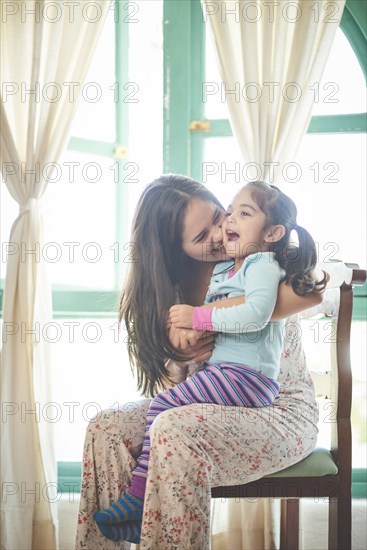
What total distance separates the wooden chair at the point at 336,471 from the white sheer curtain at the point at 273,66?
0.65m

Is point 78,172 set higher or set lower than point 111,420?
higher

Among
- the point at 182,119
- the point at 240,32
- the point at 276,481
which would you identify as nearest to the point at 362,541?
the point at 276,481

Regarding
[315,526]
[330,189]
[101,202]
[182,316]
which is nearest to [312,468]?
[182,316]

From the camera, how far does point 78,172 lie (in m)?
2.74

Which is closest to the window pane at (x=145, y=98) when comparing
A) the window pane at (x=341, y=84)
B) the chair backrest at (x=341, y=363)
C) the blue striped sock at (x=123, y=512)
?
the window pane at (x=341, y=84)

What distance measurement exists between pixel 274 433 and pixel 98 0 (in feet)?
5.29

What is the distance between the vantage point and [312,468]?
6.18 ft

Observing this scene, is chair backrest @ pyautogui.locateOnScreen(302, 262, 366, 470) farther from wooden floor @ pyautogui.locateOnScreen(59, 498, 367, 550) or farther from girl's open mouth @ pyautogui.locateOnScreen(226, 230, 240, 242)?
wooden floor @ pyautogui.locateOnScreen(59, 498, 367, 550)

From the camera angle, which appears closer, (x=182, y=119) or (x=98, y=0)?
(x=98, y=0)

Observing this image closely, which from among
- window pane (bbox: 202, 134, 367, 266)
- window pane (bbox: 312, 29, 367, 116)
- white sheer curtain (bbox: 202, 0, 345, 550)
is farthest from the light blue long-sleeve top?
window pane (bbox: 312, 29, 367, 116)

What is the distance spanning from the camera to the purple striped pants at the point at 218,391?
1.79 metres

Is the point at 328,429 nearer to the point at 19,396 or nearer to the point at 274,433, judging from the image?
the point at 274,433

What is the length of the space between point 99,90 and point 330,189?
0.97 metres

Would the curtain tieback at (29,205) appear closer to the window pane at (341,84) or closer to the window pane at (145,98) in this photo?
the window pane at (145,98)
